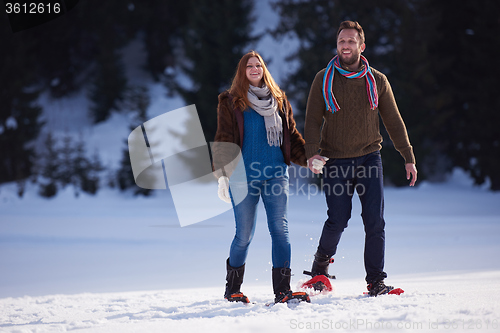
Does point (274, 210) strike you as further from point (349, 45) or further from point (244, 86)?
point (349, 45)

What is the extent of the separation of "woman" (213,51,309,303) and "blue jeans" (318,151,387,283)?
399 mm

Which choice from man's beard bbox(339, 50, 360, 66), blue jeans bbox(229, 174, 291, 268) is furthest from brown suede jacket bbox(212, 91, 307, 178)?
man's beard bbox(339, 50, 360, 66)

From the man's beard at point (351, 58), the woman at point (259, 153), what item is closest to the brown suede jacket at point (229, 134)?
the woman at point (259, 153)

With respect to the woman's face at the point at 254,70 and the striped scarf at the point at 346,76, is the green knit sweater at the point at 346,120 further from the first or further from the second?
the woman's face at the point at 254,70

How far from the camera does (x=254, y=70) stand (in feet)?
11.7

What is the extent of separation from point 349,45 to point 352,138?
2.11ft

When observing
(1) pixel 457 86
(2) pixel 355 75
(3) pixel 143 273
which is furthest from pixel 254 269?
(1) pixel 457 86

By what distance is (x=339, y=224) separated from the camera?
12.5ft

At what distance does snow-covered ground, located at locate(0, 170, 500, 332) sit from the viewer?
304 centimetres

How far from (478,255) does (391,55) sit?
1071cm

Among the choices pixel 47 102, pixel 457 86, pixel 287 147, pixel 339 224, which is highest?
pixel 47 102

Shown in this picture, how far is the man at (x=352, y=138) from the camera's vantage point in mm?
3682

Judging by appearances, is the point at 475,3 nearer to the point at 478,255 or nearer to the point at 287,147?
the point at 478,255

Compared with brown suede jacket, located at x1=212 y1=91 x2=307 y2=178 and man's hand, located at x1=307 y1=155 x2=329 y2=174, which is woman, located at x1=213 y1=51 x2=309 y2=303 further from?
man's hand, located at x1=307 y1=155 x2=329 y2=174
